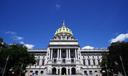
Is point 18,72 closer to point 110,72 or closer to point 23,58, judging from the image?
point 23,58

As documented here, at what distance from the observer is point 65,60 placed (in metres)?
84.9

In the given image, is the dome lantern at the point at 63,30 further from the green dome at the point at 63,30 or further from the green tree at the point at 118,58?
the green tree at the point at 118,58

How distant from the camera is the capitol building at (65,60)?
271 feet

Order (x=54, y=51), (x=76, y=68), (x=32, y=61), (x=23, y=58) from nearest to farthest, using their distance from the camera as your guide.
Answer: (x=23, y=58)
(x=32, y=61)
(x=76, y=68)
(x=54, y=51)

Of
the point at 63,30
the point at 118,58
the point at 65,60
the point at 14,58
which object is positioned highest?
the point at 63,30

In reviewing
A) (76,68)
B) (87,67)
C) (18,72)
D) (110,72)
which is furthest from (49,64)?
(110,72)

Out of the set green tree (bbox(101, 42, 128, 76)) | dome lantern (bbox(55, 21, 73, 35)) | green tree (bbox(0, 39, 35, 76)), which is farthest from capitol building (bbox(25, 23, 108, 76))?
green tree (bbox(101, 42, 128, 76))

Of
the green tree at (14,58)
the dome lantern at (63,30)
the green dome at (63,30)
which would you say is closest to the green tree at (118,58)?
the green tree at (14,58)

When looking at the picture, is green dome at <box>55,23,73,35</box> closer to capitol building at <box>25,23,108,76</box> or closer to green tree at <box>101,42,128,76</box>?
→ capitol building at <box>25,23,108,76</box>

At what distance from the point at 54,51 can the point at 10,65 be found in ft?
124

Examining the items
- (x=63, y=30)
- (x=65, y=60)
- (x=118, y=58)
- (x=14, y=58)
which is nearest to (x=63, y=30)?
(x=63, y=30)

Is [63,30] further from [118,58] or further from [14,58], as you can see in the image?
[118,58]

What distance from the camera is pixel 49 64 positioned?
82812 millimetres

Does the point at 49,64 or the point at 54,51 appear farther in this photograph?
the point at 54,51
